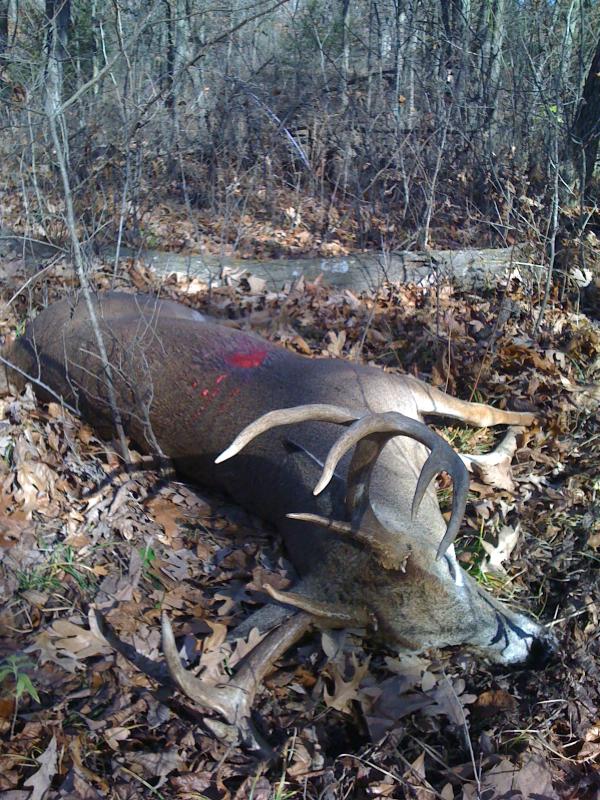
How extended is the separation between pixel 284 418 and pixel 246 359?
1.82 meters

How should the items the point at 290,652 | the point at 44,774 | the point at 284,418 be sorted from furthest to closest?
the point at 290,652, the point at 284,418, the point at 44,774

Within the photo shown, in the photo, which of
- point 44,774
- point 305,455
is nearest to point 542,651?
point 305,455

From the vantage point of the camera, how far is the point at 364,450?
3.39m

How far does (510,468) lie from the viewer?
473cm

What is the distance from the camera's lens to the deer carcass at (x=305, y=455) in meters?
3.31

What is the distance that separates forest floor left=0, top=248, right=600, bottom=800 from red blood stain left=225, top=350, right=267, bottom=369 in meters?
0.80

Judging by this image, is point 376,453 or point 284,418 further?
point 376,453

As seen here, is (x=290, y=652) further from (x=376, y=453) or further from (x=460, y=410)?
(x=460, y=410)

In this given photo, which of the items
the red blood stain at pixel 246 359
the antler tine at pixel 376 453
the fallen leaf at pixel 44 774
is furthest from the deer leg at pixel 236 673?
the red blood stain at pixel 246 359

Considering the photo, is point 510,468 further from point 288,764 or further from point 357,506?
point 288,764

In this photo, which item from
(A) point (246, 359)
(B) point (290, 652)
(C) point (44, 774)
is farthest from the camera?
(A) point (246, 359)

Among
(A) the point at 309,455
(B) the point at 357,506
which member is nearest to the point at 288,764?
(B) the point at 357,506

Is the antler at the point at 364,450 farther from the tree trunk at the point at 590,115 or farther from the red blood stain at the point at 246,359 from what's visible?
the tree trunk at the point at 590,115

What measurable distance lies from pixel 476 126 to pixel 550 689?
654 cm
